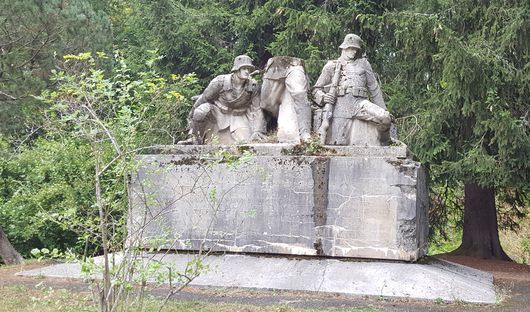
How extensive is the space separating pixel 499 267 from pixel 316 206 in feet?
18.4

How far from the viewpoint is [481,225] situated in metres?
14.2

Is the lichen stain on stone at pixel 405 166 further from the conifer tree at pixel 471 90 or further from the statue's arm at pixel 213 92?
the conifer tree at pixel 471 90

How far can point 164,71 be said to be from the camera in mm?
17172

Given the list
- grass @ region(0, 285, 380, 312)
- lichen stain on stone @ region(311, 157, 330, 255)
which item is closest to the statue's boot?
lichen stain on stone @ region(311, 157, 330, 255)

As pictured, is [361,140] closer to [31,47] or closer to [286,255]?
[286,255]

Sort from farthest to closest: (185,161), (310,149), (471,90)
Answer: (471,90), (185,161), (310,149)

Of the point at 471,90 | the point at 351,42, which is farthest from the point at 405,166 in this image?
the point at 471,90

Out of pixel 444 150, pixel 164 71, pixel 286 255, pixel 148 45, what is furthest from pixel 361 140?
pixel 148 45

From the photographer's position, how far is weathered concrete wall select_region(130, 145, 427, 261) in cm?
858

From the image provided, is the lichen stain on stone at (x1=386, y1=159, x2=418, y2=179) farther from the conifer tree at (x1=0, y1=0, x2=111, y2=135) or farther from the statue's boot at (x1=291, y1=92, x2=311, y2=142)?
the conifer tree at (x1=0, y1=0, x2=111, y2=135)

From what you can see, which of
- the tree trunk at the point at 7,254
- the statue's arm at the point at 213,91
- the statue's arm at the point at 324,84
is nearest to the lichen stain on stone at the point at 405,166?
the statue's arm at the point at 324,84

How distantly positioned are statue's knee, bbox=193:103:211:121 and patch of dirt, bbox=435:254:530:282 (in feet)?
16.6

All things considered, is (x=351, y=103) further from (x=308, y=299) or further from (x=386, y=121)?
(x=308, y=299)

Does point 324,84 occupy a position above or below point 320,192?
above
